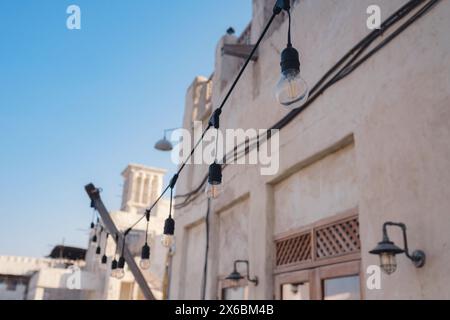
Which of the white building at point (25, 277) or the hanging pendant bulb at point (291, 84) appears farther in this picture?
the white building at point (25, 277)

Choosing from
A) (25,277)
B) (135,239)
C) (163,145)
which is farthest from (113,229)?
(25,277)

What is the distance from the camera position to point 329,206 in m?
4.91

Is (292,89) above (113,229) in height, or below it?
below

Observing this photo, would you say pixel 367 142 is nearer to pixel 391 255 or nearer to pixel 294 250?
pixel 391 255

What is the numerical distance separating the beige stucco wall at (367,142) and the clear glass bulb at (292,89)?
168cm

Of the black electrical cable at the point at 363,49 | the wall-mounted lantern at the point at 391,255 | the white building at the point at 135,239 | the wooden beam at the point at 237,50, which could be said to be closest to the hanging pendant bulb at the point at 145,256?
the black electrical cable at the point at 363,49

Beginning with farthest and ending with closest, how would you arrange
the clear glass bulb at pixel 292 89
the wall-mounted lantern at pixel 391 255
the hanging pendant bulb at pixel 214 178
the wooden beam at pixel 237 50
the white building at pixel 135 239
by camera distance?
the white building at pixel 135 239
the wooden beam at pixel 237 50
the wall-mounted lantern at pixel 391 255
the hanging pendant bulb at pixel 214 178
the clear glass bulb at pixel 292 89

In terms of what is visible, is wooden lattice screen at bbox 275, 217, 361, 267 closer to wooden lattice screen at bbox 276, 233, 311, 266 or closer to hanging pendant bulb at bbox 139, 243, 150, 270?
wooden lattice screen at bbox 276, 233, 311, 266

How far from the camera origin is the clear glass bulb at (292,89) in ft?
7.55

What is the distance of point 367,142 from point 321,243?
1.33 metres

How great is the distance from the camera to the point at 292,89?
90.8 inches

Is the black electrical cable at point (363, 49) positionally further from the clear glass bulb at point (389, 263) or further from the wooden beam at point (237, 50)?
the wooden beam at point (237, 50)

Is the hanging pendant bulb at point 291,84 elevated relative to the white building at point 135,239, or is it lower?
lower
